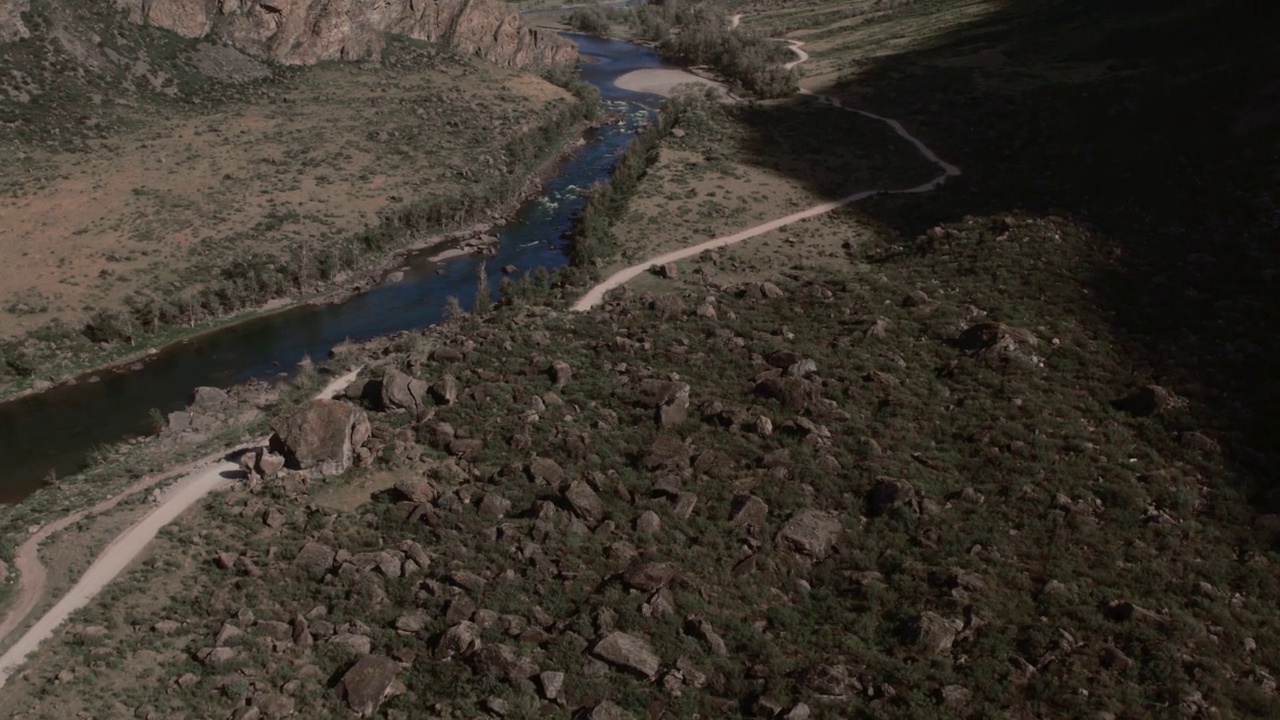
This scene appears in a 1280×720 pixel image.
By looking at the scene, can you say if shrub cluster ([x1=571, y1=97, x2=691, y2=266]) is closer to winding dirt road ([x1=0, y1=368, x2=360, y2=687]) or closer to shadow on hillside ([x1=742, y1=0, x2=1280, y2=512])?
shadow on hillside ([x1=742, y1=0, x2=1280, y2=512])

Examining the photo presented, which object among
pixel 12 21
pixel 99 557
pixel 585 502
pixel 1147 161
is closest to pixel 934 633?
pixel 585 502

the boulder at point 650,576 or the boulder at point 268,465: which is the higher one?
the boulder at point 268,465

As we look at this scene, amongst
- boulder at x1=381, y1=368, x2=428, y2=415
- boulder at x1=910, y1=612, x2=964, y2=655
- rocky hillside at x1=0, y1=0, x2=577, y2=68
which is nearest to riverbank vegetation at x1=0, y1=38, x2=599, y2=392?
rocky hillside at x1=0, y1=0, x2=577, y2=68

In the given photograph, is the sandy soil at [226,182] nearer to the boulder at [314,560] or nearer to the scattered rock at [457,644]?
the boulder at [314,560]

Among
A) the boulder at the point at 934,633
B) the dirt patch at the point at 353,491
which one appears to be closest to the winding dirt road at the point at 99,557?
the dirt patch at the point at 353,491

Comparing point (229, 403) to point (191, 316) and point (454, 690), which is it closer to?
point (191, 316)

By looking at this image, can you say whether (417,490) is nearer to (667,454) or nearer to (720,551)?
(667,454)

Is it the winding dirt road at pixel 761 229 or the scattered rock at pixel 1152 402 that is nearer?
the scattered rock at pixel 1152 402
